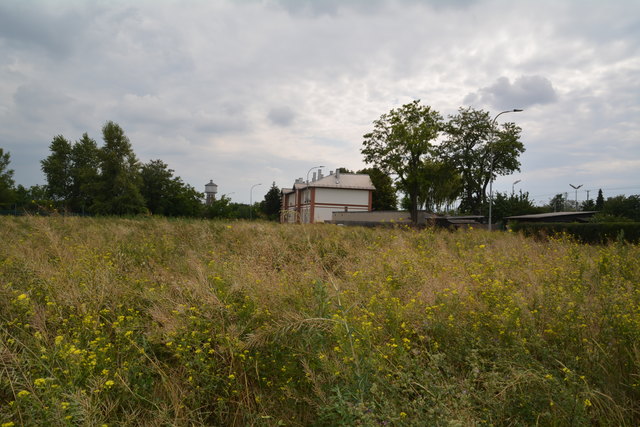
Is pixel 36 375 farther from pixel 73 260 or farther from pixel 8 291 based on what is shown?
pixel 73 260

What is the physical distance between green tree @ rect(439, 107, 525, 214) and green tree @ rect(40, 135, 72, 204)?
56.6m

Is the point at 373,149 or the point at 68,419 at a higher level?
the point at 373,149

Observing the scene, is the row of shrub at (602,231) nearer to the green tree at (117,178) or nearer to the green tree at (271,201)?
the green tree at (117,178)

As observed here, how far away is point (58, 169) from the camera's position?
5947 cm

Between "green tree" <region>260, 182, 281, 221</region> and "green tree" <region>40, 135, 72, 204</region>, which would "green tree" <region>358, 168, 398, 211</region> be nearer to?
"green tree" <region>260, 182, 281, 221</region>

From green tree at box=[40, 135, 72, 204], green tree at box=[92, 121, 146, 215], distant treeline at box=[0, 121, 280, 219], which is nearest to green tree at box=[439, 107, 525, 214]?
distant treeline at box=[0, 121, 280, 219]

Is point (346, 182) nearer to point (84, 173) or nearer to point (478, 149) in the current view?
point (478, 149)

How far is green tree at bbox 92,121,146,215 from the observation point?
51500 millimetres

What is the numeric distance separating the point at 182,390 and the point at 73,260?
4.27 meters

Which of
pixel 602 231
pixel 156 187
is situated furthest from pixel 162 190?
Result: pixel 602 231

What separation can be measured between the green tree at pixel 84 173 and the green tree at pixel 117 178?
3.46 feet

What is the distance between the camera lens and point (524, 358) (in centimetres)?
304

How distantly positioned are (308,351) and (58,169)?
6974 cm

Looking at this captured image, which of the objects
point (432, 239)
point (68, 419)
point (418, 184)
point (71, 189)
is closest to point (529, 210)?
point (418, 184)
